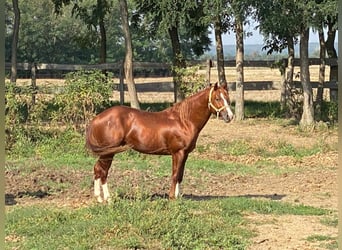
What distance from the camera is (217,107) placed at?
321 inches

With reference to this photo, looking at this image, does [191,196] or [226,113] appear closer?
[226,113]

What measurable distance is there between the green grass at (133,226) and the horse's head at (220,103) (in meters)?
1.10

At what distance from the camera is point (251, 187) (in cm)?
1048

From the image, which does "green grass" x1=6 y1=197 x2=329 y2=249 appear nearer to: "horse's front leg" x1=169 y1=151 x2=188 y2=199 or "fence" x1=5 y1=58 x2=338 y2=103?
"horse's front leg" x1=169 y1=151 x2=188 y2=199

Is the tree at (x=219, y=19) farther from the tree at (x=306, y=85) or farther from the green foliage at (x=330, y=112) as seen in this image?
the green foliage at (x=330, y=112)

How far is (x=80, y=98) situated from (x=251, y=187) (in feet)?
15.4

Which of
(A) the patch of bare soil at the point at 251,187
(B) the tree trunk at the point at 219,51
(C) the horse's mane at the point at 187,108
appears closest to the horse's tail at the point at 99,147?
(A) the patch of bare soil at the point at 251,187

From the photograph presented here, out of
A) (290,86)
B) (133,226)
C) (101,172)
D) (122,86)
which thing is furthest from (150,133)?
(122,86)

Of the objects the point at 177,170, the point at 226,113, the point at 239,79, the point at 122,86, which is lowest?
the point at 177,170

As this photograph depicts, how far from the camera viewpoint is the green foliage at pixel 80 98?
13.6 metres

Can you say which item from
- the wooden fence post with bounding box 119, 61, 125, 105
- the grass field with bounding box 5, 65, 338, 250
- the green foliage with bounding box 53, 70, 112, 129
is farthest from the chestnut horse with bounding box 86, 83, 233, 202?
the wooden fence post with bounding box 119, 61, 125, 105

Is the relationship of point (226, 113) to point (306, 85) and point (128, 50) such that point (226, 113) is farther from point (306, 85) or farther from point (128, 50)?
point (128, 50)

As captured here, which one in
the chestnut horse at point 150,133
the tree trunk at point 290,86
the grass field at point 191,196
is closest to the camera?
the grass field at point 191,196

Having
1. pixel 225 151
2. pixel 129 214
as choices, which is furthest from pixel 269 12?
pixel 129 214
